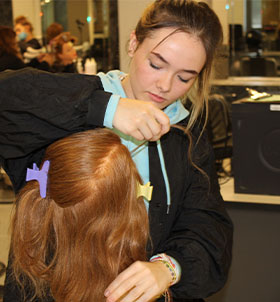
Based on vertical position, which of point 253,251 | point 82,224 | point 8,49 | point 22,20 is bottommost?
point 253,251

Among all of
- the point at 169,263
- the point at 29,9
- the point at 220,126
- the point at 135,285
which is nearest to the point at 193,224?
the point at 169,263

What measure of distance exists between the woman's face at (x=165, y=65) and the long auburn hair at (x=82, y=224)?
139 mm

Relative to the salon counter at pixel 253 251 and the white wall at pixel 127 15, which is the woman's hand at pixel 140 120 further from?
the white wall at pixel 127 15

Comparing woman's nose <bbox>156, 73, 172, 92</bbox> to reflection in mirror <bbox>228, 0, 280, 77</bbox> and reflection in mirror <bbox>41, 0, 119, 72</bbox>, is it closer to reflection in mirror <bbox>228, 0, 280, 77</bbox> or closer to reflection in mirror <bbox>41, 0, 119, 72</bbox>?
reflection in mirror <bbox>41, 0, 119, 72</bbox>

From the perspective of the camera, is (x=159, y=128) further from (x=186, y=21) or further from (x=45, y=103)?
(x=186, y=21)

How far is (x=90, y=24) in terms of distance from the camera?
414cm

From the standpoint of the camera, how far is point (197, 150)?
1186 millimetres

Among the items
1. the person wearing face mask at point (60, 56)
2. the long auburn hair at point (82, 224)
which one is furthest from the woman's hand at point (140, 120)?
the person wearing face mask at point (60, 56)

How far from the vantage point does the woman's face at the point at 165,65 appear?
1.05 meters

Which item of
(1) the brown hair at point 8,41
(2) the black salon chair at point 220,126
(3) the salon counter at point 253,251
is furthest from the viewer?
(1) the brown hair at point 8,41

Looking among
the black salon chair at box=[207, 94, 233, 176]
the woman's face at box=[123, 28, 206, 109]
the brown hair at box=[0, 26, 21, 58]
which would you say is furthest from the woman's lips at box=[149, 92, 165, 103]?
the brown hair at box=[0, 26, 21, 58]

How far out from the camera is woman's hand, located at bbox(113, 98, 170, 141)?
849 mm

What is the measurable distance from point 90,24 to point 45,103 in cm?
339

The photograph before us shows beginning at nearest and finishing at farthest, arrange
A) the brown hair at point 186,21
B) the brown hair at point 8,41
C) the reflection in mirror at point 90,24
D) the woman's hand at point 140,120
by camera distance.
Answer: the woman's hand at point 140,120 < the brown hair at point 186,21 < the brown hair at point 8,41 < the reflection in mirror at point 90,24
